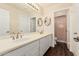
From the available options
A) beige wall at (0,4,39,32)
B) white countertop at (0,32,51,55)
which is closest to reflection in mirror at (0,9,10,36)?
beige wall at (0,4,39,32)

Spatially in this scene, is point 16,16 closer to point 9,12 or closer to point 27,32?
point 9,12

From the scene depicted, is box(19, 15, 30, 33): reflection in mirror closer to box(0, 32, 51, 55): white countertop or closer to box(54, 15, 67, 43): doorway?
box(0, 32, 51, 55): white countertop

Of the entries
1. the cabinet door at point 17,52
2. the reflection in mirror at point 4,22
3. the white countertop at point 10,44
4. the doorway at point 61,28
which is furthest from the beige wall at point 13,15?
the doorway at point 61,28

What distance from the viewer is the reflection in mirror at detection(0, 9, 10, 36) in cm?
173

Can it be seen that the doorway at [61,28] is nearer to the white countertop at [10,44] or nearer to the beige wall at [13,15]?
the beige wall at [13,15]

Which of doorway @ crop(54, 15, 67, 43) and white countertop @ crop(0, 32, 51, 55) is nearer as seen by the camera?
white countertop @ crop(0, 32, 51, 55)

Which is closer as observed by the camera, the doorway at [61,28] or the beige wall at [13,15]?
the beige wall at [13,15]

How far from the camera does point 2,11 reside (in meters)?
1.76

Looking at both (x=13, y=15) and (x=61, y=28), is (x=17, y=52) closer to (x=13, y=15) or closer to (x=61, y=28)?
(x=13, y=15)

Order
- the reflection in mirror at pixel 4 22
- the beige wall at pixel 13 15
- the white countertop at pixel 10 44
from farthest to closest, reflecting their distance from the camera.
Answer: the beige wall at pixel 13 15
the reflection in mirror at pixel 4 22
the white countertop at pixel 10 44

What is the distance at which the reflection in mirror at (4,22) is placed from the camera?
1726mm

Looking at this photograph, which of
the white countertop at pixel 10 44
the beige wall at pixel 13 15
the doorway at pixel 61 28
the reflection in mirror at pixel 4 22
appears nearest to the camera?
the white countertop at pixel 10 44

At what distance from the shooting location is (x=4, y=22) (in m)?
1.81

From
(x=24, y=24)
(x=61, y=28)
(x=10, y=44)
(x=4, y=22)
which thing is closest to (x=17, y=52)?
(x=10, y=44)
